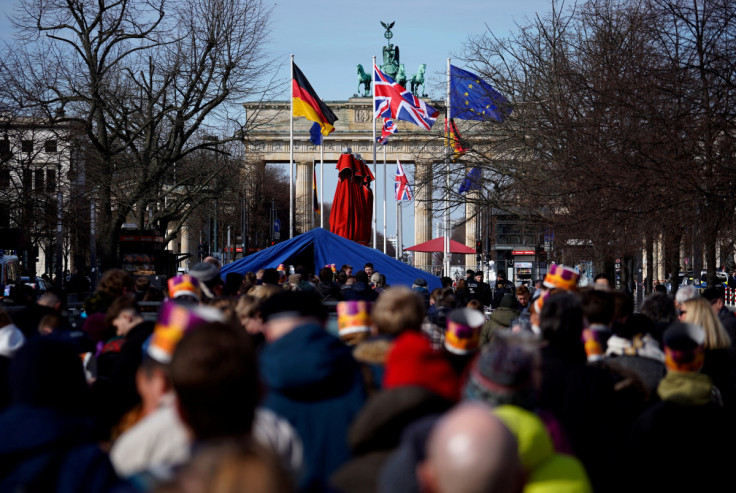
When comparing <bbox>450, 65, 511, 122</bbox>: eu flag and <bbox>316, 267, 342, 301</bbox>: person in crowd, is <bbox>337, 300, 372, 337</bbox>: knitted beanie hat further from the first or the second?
<bbox>450, 65, 511, 122</bbox>: eu flag

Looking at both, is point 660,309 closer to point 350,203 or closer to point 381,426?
point 381,426

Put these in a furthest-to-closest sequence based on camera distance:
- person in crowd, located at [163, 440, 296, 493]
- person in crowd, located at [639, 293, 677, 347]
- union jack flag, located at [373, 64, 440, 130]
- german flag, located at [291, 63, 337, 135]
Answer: union jack flag, located at [373, 64, 440, 130]
german flag, located at [291, 63, 337, 135]
person in crowd, located at [639, 293, 677, 347]
person in crowd, located at [163, 440, 296, 493]

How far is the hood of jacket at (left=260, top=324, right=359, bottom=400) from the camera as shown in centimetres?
366

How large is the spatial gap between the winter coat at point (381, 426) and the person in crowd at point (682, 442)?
6.10ft

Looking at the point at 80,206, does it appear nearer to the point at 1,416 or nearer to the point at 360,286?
the point at 360,286

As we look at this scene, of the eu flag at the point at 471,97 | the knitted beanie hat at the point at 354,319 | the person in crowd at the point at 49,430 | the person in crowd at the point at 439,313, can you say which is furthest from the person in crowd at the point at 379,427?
the eu flag at the point at 471,97

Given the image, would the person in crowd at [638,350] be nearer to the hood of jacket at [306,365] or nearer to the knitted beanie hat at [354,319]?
the knitted beanie hat at [354,319]

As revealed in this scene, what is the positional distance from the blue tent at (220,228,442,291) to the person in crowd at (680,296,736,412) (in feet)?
40.7

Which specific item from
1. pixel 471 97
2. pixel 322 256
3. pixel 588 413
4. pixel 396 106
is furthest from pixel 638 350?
pixel 396 106

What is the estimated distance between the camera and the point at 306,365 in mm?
3670

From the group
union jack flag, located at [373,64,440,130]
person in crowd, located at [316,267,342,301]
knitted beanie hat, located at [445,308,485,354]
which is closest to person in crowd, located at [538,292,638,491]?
knitted beanie hat, located at [445,308,485,354]

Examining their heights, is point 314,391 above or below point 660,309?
below

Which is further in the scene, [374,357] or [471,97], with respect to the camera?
[471,97]

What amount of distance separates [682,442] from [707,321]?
7.06 feet
